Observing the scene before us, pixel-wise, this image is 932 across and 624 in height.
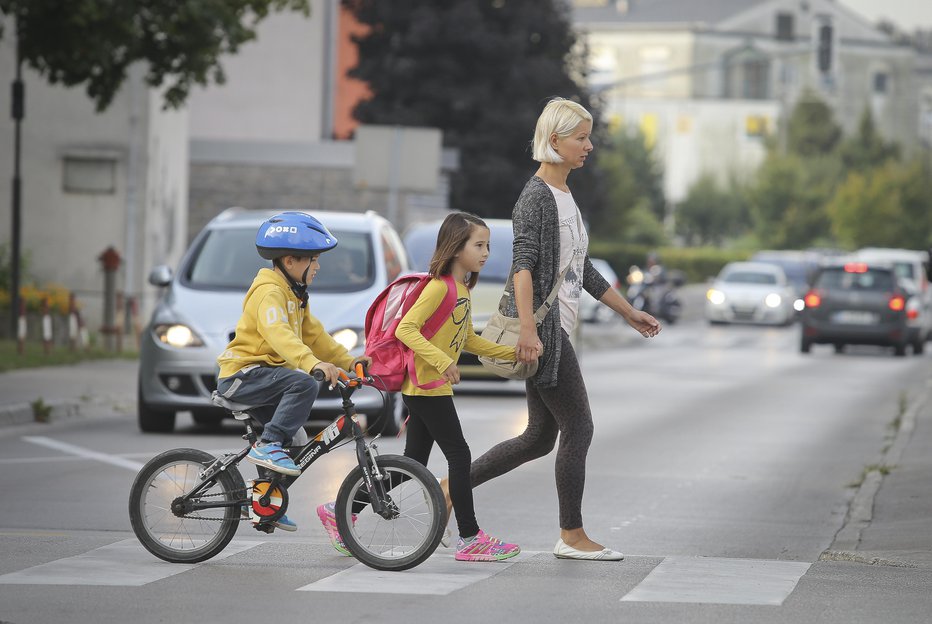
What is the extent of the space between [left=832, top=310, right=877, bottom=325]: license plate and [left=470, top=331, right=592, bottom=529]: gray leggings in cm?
2398

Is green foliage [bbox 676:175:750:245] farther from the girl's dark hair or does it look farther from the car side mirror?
the girl's dark hair

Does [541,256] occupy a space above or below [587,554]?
above

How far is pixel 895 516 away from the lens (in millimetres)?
10359

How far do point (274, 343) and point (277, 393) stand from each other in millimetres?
289

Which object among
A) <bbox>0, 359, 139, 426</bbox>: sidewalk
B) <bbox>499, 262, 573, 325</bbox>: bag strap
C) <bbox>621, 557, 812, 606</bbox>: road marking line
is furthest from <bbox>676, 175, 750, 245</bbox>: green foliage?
<bbox>499, 262, 573, 325</bbox>: bag strap

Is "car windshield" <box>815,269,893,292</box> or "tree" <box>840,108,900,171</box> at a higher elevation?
"tree" <box>840,108,900,171</box>

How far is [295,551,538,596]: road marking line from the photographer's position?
726 centimetres

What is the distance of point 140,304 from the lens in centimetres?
2753

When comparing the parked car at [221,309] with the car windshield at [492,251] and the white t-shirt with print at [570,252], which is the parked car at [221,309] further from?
the white t-shirt with print at [570,252]

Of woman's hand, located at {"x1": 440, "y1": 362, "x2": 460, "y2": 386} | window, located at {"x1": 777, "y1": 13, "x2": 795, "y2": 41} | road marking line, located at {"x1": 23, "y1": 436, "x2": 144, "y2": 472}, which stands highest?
window, located at {"x1": 777, "y1": 13, "x2": 795, "y2": 41}

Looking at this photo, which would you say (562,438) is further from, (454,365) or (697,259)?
(697,259)

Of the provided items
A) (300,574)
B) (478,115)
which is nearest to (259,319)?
(300,574)

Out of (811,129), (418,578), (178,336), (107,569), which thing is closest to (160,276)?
(178,336)

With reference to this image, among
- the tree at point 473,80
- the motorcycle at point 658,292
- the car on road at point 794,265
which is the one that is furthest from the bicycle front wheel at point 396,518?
the car on road at point 794,265
